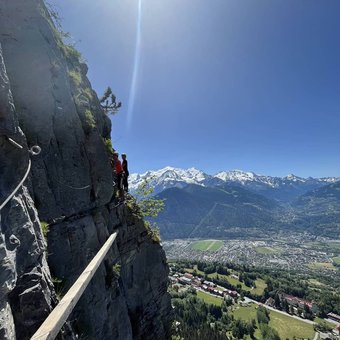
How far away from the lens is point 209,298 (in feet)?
553

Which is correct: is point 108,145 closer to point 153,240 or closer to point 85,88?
point 85,88

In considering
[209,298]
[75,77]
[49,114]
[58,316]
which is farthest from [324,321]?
[58,316]

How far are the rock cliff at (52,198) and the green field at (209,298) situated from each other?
15843 cm

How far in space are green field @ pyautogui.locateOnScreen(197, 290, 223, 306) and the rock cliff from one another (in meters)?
158

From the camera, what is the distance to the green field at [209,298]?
16062 centimetres

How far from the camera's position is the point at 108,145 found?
18750 mm

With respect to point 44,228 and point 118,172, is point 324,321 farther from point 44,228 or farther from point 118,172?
point 44,228

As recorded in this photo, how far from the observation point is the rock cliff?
269 inches

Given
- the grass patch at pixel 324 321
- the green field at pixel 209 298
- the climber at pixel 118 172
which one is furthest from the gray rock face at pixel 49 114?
the grass patch at pixel 324 321

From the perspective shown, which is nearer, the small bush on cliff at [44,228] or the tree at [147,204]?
the small bush on cliff at [44,228]

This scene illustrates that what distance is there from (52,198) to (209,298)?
177395 mm

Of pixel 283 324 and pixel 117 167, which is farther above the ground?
pixel 117 167

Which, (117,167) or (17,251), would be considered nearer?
(17,251)

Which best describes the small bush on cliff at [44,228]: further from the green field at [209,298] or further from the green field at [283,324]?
the green field at [209,298]
